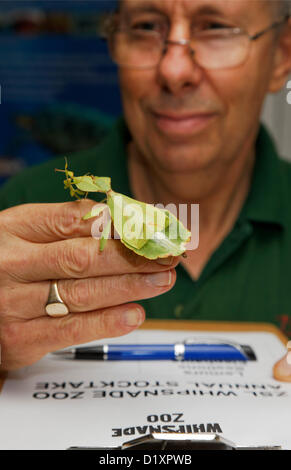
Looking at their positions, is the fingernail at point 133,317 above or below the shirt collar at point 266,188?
below

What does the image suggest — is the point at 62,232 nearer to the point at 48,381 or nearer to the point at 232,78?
the point at 48,381

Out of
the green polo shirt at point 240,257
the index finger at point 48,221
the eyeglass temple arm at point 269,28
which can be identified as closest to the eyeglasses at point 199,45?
the eyeglass temple arm at point 269,28

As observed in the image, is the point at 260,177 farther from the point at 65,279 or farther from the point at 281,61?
the point at 65,279

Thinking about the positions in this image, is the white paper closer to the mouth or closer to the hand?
the hand

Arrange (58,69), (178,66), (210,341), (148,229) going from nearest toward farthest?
(148,229) → (210,341) → (178,66) → (58,69)

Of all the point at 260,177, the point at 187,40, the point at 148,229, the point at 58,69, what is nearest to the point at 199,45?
the point at 187,40

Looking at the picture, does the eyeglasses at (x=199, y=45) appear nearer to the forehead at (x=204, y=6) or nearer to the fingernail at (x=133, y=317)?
the forehead at (x=204, y=6)
